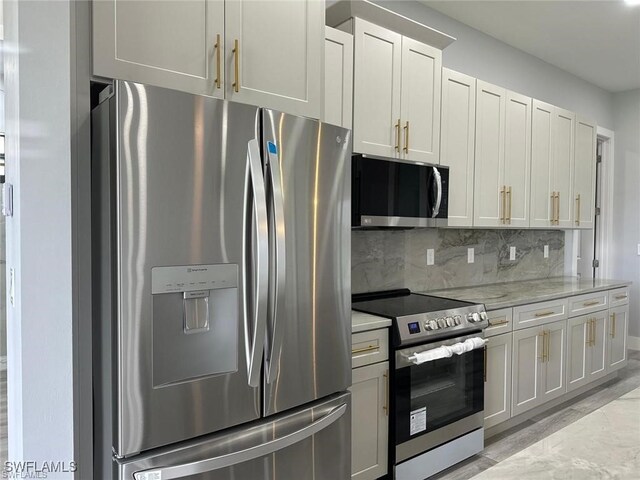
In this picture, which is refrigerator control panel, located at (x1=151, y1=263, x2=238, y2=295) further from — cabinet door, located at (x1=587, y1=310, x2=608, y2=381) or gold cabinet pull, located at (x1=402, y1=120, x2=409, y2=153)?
cabinet door, located at (x1=587, y1=310, x2=608, y2=381)

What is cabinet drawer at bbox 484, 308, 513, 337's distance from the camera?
9.30ft

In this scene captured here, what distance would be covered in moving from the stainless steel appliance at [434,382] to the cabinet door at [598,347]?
1689 millimetres

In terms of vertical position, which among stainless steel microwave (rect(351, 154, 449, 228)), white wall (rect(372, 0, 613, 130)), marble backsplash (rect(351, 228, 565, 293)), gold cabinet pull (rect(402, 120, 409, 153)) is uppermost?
white wall (rect(372, 0, 613, 130))

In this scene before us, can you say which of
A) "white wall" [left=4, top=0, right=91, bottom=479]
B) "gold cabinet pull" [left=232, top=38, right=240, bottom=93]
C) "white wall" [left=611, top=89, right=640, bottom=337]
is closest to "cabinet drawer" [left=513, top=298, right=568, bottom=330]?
"gold cabinet pull" [left=232, top=38, right=240, bottom=93]

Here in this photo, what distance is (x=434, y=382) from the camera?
2.46 meters

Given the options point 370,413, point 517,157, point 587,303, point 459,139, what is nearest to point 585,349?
point 587,303

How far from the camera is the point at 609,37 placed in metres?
3.92

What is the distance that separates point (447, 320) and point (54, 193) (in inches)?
76.3

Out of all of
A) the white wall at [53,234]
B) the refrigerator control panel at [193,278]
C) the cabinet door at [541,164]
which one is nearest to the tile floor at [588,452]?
the refrigerator control panel at [193,278]

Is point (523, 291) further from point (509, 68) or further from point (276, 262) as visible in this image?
point (276, 262)

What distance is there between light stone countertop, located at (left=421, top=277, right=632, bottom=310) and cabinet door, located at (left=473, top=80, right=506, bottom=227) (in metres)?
0.51

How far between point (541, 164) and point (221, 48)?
2990 millimetres

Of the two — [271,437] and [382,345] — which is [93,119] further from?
[382,345]

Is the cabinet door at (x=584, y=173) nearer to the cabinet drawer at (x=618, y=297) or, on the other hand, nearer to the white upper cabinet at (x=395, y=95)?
the cabinet drawer at (x=618, y=297)
